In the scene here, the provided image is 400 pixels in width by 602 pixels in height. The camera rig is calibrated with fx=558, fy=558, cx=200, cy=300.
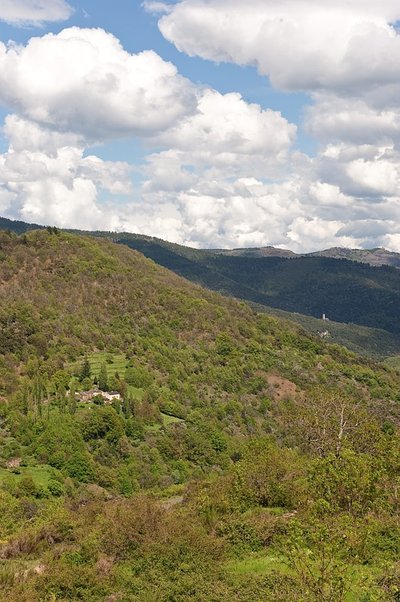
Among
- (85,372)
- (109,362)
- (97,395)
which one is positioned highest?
(109,362)

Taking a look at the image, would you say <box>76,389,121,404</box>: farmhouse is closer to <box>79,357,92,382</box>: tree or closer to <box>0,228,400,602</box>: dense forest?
<box>0,228,400,602</box>: dense forest

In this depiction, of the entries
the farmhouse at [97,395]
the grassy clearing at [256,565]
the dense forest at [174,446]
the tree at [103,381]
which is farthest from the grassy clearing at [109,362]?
the grassy clearing at [256,565]

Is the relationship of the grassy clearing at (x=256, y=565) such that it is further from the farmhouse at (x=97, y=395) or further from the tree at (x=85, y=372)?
the tree at (x=85, y=372)

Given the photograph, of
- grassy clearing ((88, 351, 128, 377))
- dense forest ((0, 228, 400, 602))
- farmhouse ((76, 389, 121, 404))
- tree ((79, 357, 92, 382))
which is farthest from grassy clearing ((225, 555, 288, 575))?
grassy clearing ((88, 351, 128, 377))

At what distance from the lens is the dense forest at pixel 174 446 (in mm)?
30859

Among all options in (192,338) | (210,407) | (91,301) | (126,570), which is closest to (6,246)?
(91,301)

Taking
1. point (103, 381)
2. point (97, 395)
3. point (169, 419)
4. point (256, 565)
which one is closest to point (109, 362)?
point (103, 381)

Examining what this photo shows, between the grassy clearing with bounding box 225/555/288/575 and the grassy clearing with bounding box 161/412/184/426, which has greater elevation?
the grassy clearing with bounding box 225/555/288/575

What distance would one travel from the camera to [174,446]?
10575cm

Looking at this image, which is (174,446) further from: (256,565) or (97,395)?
(256,565)

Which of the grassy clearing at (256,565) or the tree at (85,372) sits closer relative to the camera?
the grassy clearing at (256,565)

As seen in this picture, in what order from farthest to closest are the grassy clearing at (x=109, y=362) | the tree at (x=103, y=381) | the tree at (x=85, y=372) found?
1. the grassy clearing at (x=109, y=362)
2. the tree at (x=85, y=372)
3. the tree at (x=103, y=381)

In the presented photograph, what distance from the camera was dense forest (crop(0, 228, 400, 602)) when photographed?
30.9 metres

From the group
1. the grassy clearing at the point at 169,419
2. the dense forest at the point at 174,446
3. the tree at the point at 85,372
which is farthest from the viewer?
the tree at the point at 85,372
